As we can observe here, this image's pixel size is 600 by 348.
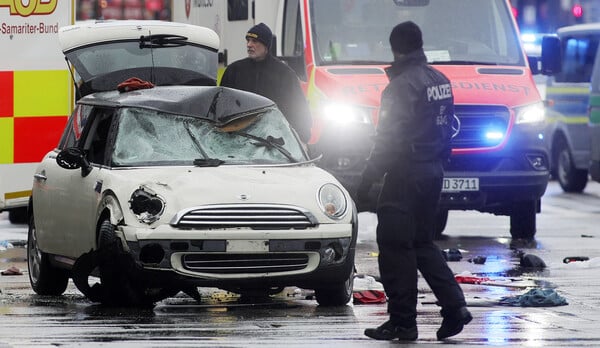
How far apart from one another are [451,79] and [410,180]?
7.14 m

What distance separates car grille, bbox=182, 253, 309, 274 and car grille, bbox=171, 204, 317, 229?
0.58 ft

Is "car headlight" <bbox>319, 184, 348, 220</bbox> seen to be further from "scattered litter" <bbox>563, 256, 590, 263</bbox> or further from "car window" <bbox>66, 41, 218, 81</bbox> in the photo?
"car window" <bbox>66, 41, 218, 81</bbox>

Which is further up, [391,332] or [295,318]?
[391,332]

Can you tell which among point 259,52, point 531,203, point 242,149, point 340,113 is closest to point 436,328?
point 242,149

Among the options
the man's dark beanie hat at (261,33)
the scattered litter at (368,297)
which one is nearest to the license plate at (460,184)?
the man's dark beanie hat at (261,33)

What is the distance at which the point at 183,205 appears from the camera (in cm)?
1090

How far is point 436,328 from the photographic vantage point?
1038 cm

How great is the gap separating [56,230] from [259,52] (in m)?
2.64

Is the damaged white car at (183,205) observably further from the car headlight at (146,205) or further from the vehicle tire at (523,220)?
the vehicle tire at (523,220)

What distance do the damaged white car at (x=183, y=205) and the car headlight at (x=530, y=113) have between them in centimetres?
506

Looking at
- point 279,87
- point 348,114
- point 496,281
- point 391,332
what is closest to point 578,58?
point 348,114

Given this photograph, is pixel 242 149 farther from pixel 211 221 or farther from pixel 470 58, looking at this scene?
pixel 470 58

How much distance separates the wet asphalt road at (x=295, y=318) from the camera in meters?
9.64

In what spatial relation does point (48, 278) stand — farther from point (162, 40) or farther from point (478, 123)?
point (478, 123)
